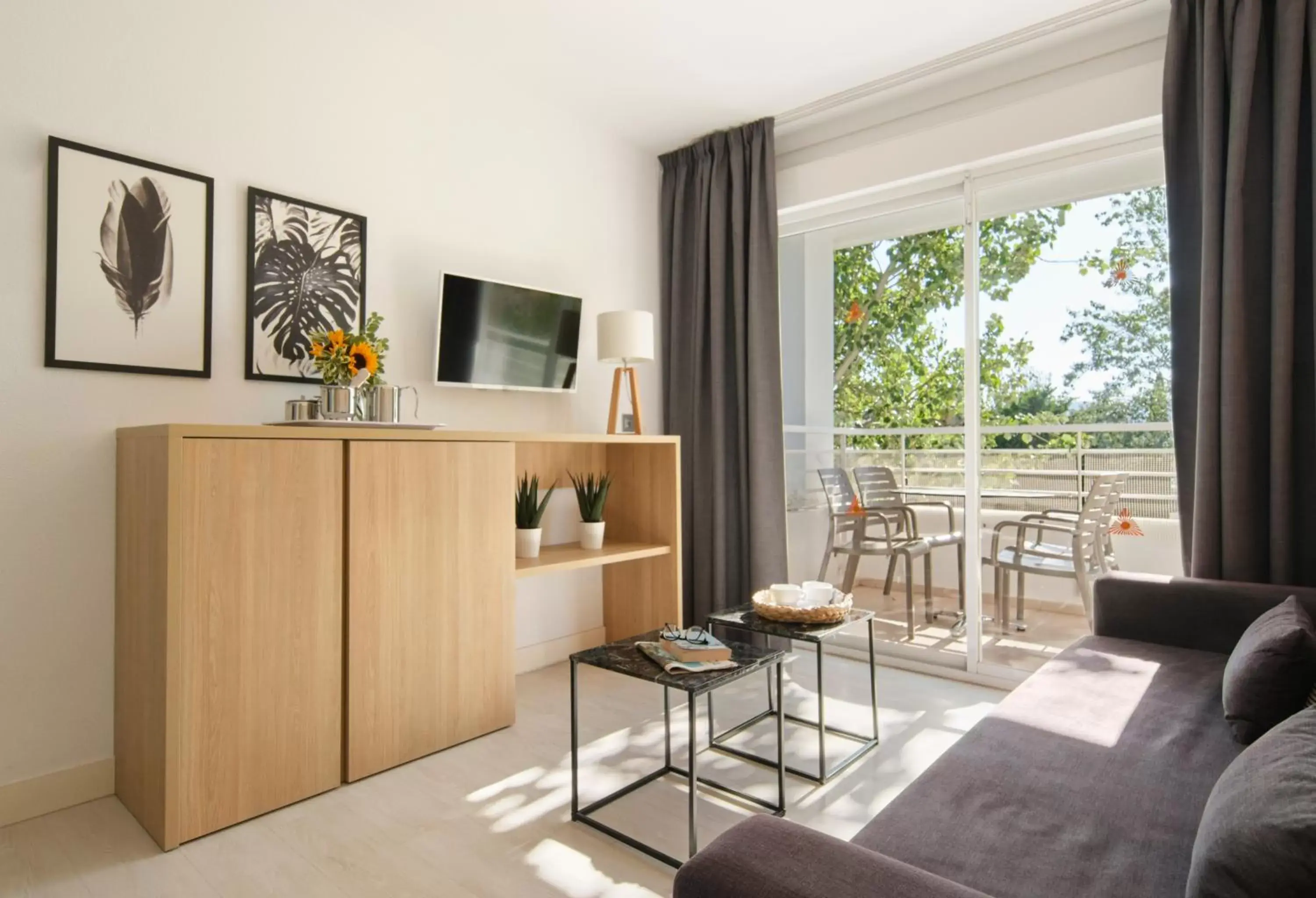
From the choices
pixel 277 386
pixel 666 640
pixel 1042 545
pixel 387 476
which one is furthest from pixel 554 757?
pixel 1042 545

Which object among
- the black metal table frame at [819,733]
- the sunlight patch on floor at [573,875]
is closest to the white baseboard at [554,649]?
the black metal table frame at [819,733]

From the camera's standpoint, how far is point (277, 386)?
98.7 inches

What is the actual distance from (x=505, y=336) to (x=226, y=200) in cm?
107

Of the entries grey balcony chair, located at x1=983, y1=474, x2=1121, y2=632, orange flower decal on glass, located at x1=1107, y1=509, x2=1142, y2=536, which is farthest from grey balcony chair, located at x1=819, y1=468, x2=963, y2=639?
→ orange flower decal on glass, located at x1=1107, y1=509, x2=1142, y2=536

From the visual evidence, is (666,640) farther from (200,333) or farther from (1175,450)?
(1175,450)

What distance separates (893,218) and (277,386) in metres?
2.63

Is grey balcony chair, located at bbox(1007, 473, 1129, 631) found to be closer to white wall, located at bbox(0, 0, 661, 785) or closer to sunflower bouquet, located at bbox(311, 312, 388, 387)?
white wall, located at bbox(0, 0, 661, 785)

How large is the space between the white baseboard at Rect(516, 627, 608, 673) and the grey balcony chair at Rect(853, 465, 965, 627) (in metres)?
1.35

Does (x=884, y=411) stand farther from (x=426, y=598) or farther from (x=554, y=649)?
(x=426, y=598)

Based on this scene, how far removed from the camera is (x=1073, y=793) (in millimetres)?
1308

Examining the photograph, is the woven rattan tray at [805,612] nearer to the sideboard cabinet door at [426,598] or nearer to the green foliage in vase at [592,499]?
the sideboard cabinet door at [426,598]

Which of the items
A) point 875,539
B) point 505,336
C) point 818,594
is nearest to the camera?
point 818,594

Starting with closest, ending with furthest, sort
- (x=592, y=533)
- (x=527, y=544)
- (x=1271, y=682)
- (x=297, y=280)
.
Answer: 1. (x=1271, y=682)
2. (x=297, y=280)
3. (x=527, y=544)
4. (x=592, y=533)

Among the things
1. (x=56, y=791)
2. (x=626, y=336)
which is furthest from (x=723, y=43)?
(x=56, y=791)
